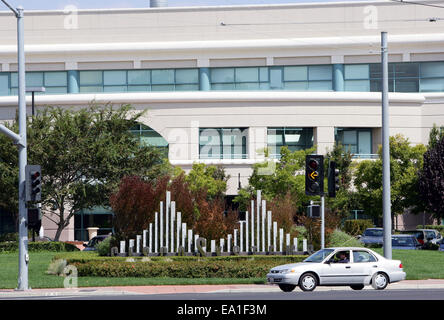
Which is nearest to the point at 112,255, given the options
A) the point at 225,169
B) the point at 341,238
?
the point at 341,238

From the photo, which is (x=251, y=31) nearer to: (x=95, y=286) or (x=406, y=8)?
(x=406, y=8)

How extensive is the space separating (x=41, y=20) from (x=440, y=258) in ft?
134

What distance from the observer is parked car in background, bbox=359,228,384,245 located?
49.2 meters

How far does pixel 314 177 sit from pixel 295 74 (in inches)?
1493

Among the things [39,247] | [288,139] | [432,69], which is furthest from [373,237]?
[432,69]

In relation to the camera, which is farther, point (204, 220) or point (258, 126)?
point (258, 126)

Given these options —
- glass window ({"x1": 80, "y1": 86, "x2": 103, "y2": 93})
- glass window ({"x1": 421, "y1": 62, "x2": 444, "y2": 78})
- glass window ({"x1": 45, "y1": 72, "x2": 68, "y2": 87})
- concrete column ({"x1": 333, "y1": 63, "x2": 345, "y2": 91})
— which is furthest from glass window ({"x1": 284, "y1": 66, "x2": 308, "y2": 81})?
glass window ({"x1": 45, "y1": 72, "x2": 68, "y2": 87})

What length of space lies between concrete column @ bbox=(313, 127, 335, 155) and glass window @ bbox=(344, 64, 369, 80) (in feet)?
16.9

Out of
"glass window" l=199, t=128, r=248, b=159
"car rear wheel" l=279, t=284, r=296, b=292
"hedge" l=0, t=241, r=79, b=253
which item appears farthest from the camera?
"glass window" l=199, t=128, r=248, b=159

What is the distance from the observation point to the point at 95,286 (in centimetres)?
2858

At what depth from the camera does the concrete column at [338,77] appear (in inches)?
2594

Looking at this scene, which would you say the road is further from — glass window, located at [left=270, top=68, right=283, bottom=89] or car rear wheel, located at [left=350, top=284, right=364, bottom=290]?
glass window, located at [left=270, top=68, right=283, bottom=89]

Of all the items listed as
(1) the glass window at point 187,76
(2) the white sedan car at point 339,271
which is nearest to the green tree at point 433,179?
(1) the glass window at point 187,76

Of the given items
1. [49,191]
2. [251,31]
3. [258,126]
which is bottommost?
[49,191]
